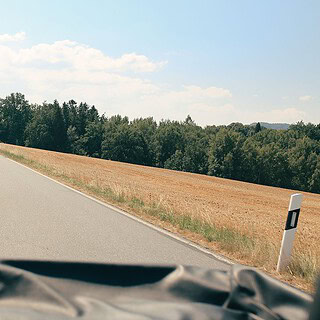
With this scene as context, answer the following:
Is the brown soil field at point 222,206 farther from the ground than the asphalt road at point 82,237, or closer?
closer

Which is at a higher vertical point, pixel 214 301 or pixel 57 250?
pixel 214 301

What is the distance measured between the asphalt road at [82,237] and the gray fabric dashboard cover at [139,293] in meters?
1.68

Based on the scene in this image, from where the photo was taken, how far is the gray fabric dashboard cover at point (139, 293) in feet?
6.85

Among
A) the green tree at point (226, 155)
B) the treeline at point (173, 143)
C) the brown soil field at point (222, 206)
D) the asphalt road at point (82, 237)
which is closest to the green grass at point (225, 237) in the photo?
the brown soil field at point (222, 206)

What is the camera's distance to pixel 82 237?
7254 mm

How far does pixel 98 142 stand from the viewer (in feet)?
329

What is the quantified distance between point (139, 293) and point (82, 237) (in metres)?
4.96

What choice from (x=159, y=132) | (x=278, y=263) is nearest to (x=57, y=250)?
(x=278, y=263)

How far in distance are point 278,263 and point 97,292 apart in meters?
4.58

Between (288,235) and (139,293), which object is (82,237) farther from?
(139,293)

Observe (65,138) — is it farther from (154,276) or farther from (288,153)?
(154,276)

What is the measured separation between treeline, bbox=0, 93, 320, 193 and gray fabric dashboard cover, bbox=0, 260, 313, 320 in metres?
80.1

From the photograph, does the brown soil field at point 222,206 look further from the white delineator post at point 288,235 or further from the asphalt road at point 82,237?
the asphalt road at point 82,237

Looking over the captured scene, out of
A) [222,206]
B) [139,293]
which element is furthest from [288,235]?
[222,206]
